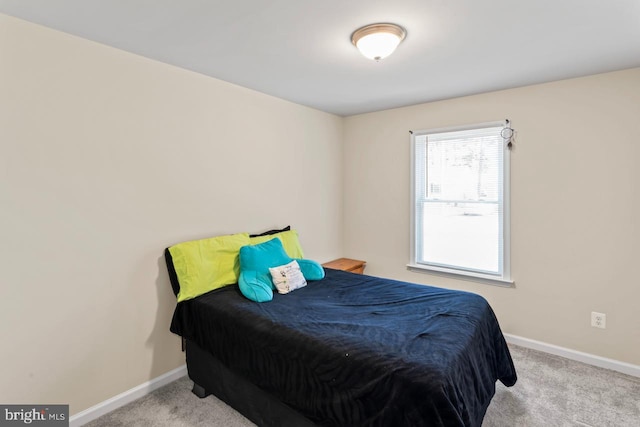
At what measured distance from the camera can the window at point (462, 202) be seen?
3.13 m

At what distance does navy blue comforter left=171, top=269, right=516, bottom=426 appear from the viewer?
56.2 inches

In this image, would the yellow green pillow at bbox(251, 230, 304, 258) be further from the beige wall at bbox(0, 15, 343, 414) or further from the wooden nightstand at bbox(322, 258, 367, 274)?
the wooden nightstand at bbox(322, 258, 367, 274)

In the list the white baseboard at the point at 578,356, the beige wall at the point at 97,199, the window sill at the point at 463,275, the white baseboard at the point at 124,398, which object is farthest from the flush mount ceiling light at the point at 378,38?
the white baseboard at the point at 578,356

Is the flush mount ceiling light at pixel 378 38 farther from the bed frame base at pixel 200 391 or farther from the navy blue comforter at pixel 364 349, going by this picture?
the bed frame base at pixel 200 391

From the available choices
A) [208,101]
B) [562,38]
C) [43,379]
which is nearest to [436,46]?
[562,38]

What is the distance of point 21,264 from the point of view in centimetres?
182

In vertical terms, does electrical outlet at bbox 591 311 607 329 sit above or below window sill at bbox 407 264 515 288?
below

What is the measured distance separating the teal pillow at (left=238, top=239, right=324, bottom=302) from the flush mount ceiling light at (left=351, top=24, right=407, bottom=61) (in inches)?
63.3

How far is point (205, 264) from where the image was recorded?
2.44 meters

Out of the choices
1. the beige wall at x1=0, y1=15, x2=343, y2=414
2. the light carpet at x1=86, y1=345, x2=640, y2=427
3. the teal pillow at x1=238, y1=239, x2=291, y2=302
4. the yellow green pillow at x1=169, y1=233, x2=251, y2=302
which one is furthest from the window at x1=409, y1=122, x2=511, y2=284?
the yellow green pillow at x1=169, y1=233, x2=251, y2=302

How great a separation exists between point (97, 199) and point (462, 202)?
3142 millimetres

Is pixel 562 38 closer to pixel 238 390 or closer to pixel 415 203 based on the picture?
pixel 415 203

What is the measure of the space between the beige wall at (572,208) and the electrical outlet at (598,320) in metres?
0.04

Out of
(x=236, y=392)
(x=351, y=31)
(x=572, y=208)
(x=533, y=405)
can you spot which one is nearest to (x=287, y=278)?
(x=236, y=392)
